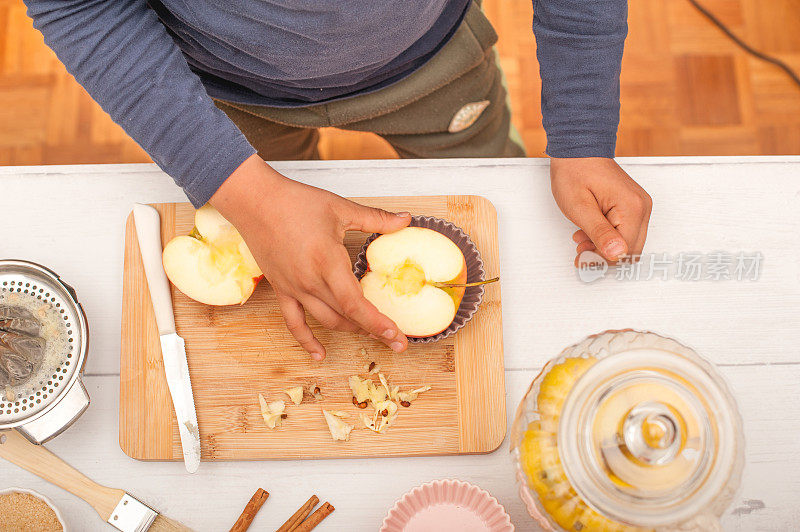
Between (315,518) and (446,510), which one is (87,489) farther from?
(446,510)

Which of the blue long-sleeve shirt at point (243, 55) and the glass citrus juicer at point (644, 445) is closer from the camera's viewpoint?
the glass citrus juicer at point (644, 445)

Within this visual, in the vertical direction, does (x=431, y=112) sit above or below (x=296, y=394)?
above

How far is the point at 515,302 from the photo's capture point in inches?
28.0

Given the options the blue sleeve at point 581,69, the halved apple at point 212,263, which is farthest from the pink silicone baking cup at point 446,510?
the blue sleeve at point 581,69

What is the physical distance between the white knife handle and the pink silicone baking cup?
0.31 metres

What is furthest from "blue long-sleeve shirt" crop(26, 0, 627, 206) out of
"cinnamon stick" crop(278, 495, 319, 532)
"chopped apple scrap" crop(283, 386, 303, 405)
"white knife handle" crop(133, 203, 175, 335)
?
"cinnamon stick" crop(278, 495, 319, 532)

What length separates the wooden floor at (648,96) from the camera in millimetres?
1422

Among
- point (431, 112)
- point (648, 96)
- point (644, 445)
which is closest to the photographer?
point (644, 445)

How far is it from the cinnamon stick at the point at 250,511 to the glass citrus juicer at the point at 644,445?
30 centimetres

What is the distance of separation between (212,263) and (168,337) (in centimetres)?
9

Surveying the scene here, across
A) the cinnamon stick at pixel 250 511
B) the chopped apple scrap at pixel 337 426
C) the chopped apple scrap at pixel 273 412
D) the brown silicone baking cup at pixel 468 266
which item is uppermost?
the brown silicone baking cup at pixel 468 266

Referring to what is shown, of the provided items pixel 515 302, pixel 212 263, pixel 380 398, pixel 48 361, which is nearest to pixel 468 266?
pixel 515 302

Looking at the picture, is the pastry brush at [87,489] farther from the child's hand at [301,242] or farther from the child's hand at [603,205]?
the child's hand at [603,205]

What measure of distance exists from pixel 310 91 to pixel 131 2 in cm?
22
